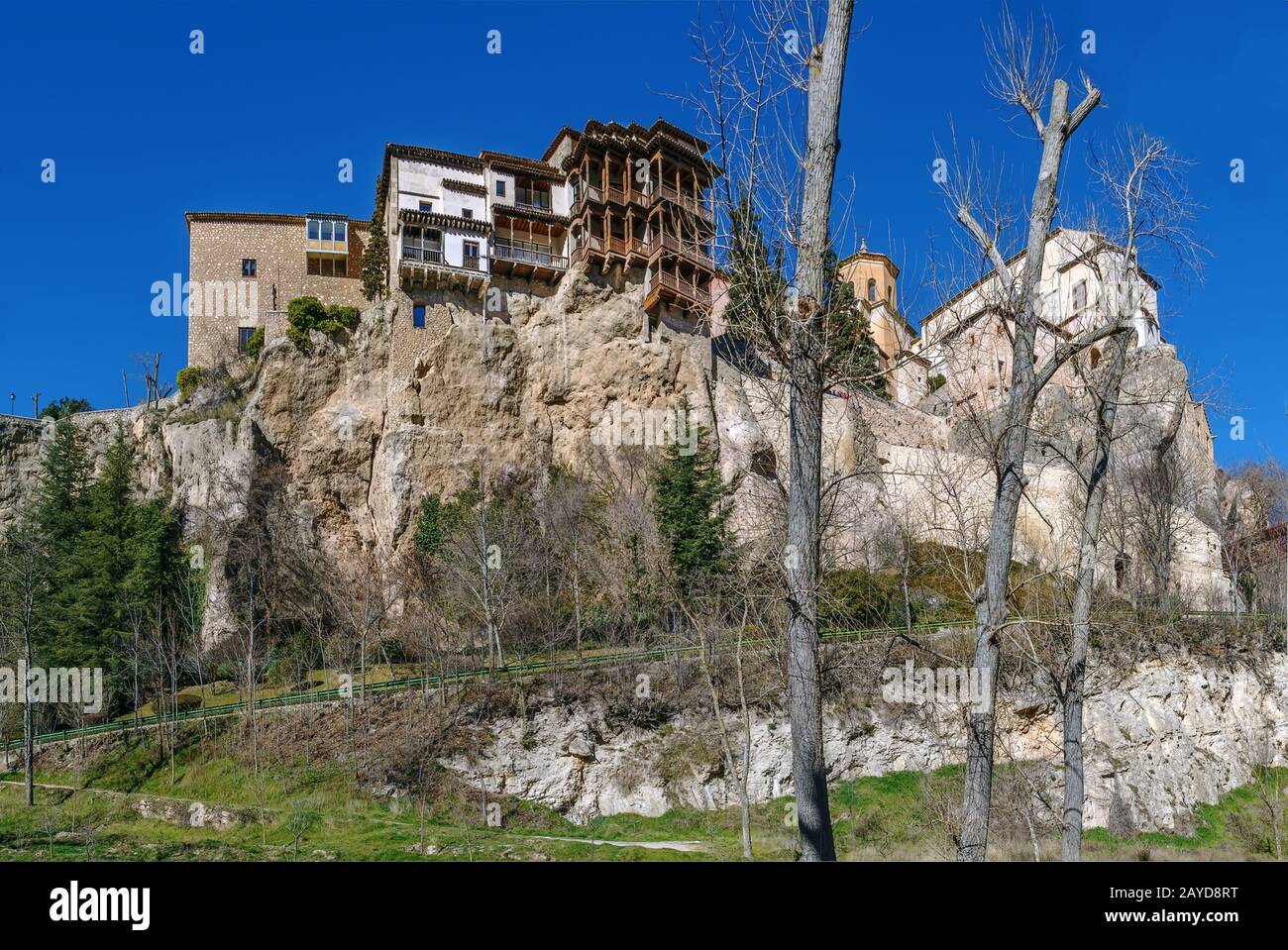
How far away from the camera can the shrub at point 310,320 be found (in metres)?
44.1

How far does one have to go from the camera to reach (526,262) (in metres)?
45.1

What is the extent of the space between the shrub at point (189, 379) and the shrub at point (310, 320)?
18.8 feet

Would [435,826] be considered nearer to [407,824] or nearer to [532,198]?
[407,824]

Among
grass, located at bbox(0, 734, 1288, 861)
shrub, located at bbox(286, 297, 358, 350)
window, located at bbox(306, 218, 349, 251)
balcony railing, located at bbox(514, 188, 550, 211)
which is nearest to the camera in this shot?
grass, located at bbox(0, 734, 1288, 861)

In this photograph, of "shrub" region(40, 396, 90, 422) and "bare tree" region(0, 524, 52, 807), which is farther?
"shrub" region(40, 396, 90, 422)

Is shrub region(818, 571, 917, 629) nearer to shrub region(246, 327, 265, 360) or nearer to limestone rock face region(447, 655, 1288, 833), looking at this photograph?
limestone rock face region(447, 655, 1288, 833)

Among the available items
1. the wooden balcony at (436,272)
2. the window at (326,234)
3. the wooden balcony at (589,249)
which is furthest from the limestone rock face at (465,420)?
the window at (326,234)

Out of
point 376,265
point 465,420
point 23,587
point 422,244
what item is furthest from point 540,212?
point 23,587

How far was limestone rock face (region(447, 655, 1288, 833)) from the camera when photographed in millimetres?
25250

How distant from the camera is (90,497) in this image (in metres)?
39.2

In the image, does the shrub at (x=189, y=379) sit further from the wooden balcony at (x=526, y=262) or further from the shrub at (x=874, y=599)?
the shrub at (x=874, y=599)

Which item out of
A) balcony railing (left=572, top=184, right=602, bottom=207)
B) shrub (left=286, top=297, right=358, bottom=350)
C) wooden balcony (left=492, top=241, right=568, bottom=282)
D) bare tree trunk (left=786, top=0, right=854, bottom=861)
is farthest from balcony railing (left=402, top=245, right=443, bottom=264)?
bare tree trunk (left=786, top=0, right=854, bottom=861)

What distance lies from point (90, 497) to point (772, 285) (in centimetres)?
4172
